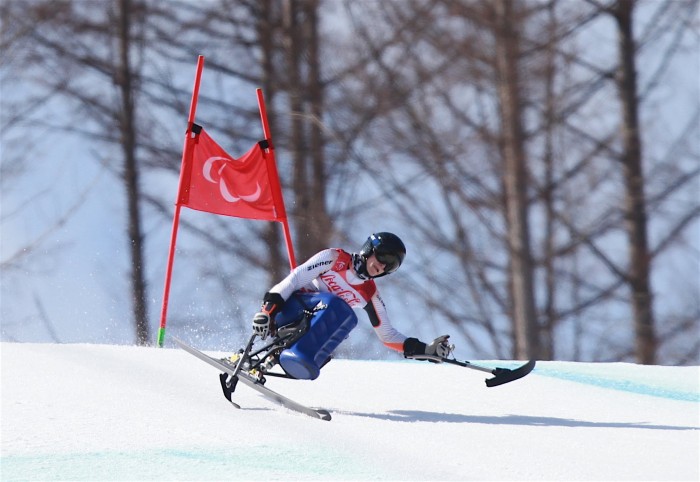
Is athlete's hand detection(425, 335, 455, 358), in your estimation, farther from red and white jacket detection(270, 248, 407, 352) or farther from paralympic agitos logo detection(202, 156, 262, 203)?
paralympic agitos logo detection(202, 156, 262, 203)

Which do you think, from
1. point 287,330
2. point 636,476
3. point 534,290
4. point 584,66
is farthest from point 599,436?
point 584,66

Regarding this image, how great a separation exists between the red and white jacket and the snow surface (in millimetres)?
588

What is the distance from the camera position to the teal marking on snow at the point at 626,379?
21.2ft

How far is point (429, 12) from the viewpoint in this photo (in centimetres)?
1165

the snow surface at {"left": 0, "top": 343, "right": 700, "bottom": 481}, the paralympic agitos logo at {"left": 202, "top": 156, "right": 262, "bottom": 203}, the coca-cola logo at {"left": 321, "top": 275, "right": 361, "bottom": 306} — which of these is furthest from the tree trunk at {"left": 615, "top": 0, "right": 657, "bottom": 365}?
the coca-cola logo at {"left": 321, "top": 275, "right": 361, "bottom": 306}

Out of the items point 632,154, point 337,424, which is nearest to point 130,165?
point 632,154

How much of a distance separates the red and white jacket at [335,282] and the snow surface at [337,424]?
1.93 feet

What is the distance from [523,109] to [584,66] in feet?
3.14

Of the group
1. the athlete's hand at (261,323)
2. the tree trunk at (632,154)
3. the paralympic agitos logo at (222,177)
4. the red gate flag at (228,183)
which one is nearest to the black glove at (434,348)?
the athlete's hand at (261,323)

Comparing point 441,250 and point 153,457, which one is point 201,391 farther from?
point 441,250

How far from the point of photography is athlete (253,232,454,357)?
504 centimetres

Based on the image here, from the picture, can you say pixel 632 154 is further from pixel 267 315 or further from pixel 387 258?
pixel 267 315

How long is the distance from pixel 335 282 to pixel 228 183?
2.46 m

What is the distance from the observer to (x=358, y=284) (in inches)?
208
